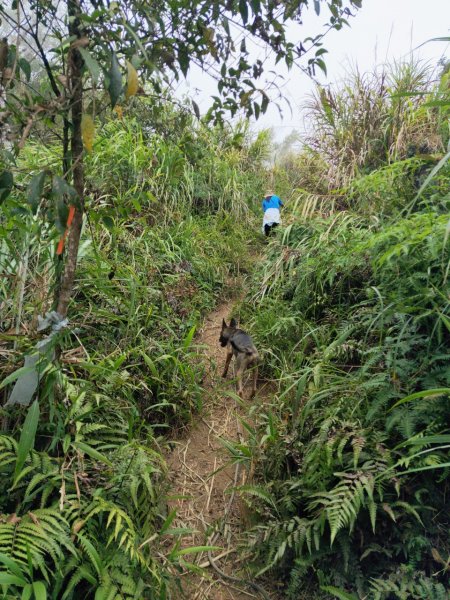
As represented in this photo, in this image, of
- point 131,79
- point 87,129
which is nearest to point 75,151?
point 87,129

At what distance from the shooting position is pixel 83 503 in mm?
1771

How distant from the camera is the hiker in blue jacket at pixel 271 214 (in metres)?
5.74

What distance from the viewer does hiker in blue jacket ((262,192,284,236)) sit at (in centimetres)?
574

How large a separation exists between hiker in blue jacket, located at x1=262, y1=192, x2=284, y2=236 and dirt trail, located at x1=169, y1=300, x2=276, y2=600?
2863mm

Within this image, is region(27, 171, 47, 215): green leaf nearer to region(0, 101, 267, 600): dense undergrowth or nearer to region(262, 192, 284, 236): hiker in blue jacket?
region(0, 101, 267, 600): dense undergrowth

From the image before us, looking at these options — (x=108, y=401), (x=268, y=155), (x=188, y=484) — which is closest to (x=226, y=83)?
(x=108, y=401)

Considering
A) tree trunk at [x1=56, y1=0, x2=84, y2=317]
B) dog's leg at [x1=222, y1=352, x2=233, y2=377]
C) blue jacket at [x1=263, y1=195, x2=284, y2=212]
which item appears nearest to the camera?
tree trunk at [x1=56, y1=0, x2=84, y2=317]

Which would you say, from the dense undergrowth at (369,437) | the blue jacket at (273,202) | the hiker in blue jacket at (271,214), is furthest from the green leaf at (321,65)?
the blue jacket at (273,202)

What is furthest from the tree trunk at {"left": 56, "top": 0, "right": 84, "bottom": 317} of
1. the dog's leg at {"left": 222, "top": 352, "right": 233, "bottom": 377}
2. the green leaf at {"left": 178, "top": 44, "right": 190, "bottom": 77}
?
the dog's leg at {"left": 222, "top": 352, "right": 233, "bottom": 377}

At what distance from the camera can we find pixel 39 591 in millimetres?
1398

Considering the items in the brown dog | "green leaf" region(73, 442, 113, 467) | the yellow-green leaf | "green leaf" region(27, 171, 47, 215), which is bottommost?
"green leaf" region(73, 442, 113, 467)

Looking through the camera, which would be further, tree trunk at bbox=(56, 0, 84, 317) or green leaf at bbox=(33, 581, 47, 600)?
green leaf at bbox=(33, 581, 47, 600)

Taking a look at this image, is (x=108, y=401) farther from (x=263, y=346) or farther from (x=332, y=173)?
(x=332, y=173)

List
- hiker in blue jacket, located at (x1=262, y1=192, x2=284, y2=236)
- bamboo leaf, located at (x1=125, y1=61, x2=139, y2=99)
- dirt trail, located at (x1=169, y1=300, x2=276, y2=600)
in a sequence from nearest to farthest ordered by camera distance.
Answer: bamboo leaf, located at (x1=125, y1=61, x2=139, y2=99)
dirt trail, located at (x1=169, y1=300, x2=276, y2=600)
hiker in blue jacket, located at (x1=262, y1=192, x2=284, y2=236)
